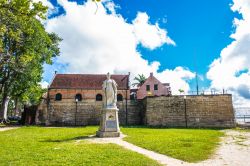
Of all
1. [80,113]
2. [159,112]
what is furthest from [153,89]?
[159,112]

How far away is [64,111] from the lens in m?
28.7

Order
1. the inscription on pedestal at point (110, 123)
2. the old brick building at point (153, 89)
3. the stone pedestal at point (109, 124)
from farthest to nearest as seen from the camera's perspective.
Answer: the old brick building at point (153, 89) < the inscription on pedestal at point (110, 123) < the stone pedestal at point (109, 124)

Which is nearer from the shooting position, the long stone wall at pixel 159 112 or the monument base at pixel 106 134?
the monument base at pixel 106 134

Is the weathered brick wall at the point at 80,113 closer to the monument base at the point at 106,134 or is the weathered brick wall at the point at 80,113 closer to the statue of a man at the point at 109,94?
the statue of a man at the point at 109,94

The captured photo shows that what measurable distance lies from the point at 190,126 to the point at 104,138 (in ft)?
43.5

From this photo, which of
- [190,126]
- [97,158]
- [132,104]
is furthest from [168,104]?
[97,158]

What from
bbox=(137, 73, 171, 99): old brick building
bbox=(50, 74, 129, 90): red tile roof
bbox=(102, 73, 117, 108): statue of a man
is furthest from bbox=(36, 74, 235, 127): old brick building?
bbox=(137, 73, 171, 99): old brick building

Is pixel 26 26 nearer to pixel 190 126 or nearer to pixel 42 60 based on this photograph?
pixel 190 126

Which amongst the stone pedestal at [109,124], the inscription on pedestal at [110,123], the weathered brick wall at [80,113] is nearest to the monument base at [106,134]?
the stone pedestal at [109,124]

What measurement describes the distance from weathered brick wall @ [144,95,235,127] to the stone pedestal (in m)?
11.8

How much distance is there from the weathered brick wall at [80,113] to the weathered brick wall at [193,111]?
330 cm

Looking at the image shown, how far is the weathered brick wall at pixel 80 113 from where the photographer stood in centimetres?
2862

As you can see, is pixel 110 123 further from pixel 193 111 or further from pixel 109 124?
pixel 193 111

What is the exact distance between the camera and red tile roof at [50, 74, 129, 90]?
137ft
